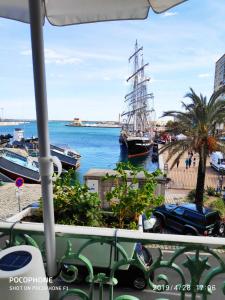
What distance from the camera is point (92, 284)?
1638mm

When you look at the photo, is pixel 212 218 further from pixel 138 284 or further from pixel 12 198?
pixel 12 198

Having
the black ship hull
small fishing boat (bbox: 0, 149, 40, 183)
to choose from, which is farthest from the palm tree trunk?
the black ship hull

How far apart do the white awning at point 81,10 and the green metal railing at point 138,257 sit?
58.0 inches

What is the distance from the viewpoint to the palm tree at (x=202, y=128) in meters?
16.2

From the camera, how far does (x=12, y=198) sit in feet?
59.2

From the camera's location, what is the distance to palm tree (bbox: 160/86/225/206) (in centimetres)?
1620

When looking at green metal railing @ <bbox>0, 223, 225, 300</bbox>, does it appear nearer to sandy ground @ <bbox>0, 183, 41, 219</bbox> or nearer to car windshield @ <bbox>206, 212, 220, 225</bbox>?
car windshield @ <bbox>206, 212, 220, 225</bbox>

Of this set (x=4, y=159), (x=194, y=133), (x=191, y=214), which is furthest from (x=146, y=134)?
(x=191, y=214)

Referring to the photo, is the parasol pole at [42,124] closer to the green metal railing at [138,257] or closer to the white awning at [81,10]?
the green metal railing at [138,257]

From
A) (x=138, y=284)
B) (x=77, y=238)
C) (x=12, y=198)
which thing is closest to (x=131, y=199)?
(x=138, y=284)

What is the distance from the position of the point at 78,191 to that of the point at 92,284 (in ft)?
5.76

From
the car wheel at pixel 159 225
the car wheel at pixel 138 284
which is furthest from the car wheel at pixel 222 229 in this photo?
the car wheel at pixel 138 284

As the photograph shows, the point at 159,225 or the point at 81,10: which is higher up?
the point at 81,10

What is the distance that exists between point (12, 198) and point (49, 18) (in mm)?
17359
